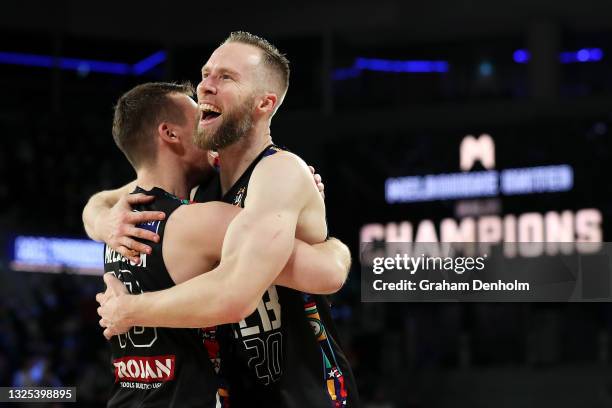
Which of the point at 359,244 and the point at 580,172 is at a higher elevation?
the point at 580,172

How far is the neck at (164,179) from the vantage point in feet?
10.7

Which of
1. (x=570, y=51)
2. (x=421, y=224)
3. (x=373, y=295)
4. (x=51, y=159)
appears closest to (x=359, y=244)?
(x=421, y=224)

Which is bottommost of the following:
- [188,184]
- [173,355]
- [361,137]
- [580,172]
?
[173,355]

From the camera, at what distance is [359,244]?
12234mm

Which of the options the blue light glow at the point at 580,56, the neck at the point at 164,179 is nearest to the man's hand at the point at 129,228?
the neck at the point at 164,179

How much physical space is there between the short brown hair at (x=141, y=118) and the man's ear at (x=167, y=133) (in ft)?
0.07

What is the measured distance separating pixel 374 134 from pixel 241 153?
986 cm

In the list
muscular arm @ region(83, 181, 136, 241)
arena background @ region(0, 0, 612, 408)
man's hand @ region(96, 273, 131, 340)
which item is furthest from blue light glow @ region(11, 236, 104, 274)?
man's hand @ region(96, 273, 131, 340)

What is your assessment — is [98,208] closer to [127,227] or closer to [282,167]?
[127,227]

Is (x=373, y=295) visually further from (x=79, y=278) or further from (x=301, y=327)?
(x=79, y=278)

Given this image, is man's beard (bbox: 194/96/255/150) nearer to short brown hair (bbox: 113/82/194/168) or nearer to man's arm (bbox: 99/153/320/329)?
short brown hair (bbox: 113/82/194/168)

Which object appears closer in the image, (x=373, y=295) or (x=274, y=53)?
(x=274, y=53)

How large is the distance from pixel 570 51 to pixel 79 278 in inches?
325

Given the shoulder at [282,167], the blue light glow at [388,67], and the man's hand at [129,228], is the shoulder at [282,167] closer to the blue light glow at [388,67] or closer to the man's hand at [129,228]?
the man's hand at [129,228]
